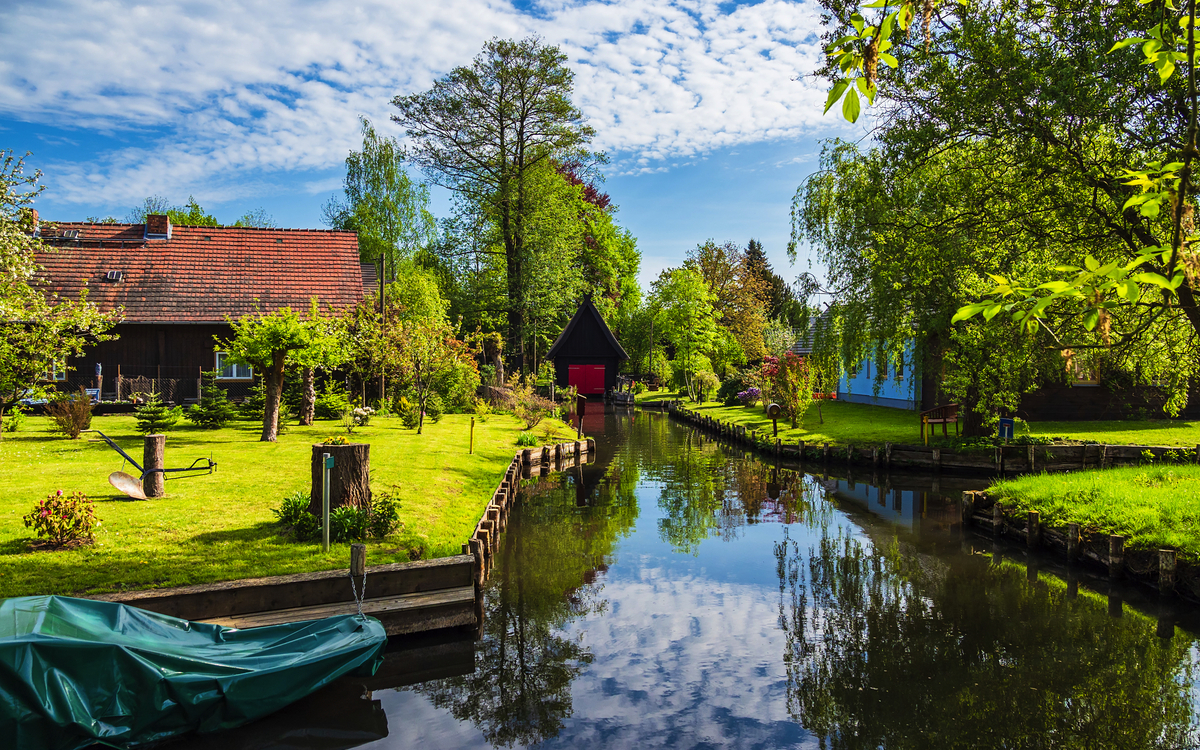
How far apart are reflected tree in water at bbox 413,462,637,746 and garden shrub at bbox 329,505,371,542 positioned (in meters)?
2.01

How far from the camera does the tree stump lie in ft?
32.1

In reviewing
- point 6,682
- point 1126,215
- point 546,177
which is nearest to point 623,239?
point 546,177

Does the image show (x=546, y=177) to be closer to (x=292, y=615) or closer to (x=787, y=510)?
(x=787, y=510)

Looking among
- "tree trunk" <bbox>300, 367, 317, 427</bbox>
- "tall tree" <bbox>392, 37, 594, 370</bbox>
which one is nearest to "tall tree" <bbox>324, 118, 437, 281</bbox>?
"tall tree" <bbox>392, 37, 594, 370</bbox>

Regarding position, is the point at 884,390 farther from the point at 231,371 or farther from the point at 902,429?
the point at 231,371

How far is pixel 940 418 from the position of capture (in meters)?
24.6

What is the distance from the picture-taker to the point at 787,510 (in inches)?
Result: 630

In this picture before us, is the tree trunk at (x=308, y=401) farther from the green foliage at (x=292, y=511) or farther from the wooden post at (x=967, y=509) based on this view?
the wooden post at (x=967, y=509)

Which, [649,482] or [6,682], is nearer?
[6,682]

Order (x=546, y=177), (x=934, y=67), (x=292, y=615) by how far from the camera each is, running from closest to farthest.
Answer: (x=292, y=615), (x=934, y=67), (x=546, y=177)

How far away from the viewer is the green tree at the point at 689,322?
4594 centimetres

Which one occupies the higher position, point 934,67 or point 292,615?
point 934,67

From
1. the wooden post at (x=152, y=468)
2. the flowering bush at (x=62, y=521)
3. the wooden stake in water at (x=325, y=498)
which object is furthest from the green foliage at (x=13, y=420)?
the wooden stake in water at (x=325, y=498)

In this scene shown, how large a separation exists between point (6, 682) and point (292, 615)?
2625mm
